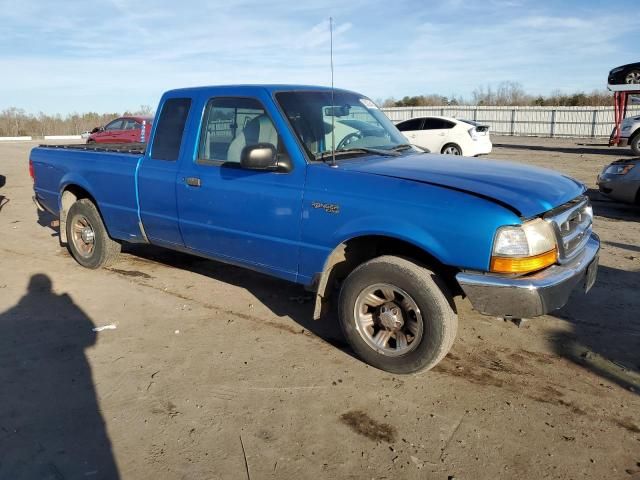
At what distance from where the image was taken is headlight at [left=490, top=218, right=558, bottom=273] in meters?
3.05

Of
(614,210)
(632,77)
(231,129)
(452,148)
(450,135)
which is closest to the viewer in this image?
(231,129)

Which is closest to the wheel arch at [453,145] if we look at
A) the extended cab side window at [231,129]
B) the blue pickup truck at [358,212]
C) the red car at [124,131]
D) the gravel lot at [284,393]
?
the red car at [124,131]

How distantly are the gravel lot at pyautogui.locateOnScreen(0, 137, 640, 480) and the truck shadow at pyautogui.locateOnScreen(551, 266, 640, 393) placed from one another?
15 mm

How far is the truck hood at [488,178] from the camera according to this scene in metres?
3.19

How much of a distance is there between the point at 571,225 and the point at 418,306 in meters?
1.22

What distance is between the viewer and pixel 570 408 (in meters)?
3.18

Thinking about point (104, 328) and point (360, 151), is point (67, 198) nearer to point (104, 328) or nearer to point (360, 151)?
point (104, 328)

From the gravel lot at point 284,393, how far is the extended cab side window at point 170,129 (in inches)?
55.8

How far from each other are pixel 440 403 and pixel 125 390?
6.71 feet

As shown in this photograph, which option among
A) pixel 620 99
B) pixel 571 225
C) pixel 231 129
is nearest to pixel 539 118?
pixel 620 99

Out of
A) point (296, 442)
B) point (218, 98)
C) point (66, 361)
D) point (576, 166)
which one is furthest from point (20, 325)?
point (576, 166)

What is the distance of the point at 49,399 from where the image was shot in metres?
3.32

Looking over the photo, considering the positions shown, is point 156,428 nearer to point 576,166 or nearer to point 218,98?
point 218,98

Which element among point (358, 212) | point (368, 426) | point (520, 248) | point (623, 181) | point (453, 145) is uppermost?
point (358, 212)
